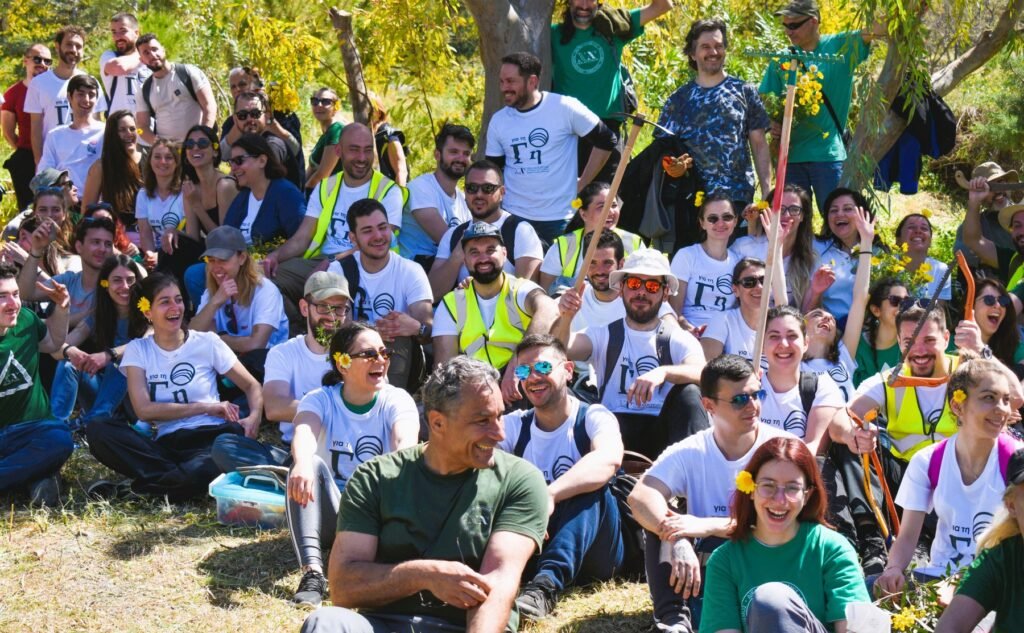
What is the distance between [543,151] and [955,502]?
13.7 ft

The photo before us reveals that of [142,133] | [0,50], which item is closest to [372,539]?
[142,133]

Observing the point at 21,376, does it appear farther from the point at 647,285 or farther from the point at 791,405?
the point at 791,405

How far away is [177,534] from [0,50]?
11.4 metres

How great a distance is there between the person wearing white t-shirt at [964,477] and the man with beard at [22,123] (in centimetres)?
828

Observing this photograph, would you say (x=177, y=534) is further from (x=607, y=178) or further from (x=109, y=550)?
(x=607, y=178)

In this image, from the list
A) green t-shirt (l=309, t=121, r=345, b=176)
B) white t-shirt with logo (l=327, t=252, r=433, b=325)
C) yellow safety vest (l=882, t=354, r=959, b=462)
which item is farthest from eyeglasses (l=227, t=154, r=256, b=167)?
yellow safety vest (l=882, t=354, r=959, b=462)

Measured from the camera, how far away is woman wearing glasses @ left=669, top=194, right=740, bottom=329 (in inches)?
306

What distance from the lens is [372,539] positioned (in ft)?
15.0

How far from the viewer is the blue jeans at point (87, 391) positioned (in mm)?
7875

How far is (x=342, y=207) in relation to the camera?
8.70 metres

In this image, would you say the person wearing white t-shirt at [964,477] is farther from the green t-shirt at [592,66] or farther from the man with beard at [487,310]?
the green t-shirt at [592,66]

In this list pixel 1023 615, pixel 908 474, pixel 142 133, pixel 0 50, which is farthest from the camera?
pixel 0 50

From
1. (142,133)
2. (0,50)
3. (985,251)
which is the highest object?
(0,50)

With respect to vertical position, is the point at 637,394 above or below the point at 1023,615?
above
